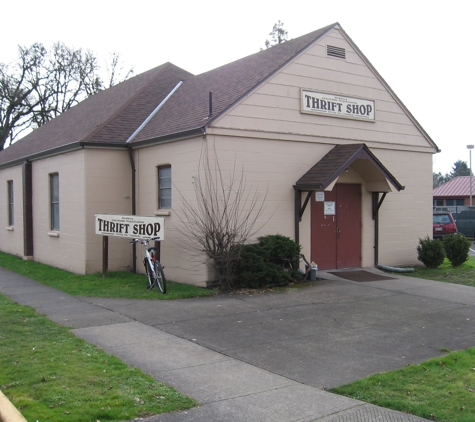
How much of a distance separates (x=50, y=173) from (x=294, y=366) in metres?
12.4

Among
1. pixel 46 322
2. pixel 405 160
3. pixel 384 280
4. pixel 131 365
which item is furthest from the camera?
pixel 405 160

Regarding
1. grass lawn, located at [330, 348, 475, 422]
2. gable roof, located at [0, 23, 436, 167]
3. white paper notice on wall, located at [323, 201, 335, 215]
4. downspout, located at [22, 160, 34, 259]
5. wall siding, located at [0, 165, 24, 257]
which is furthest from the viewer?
wall siding, located at [0, 165, 24, 257]

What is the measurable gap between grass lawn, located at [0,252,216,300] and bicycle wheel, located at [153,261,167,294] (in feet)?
0.43

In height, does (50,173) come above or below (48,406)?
above

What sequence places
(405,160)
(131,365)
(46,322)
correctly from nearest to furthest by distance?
(131,365) < (46,322) < (405,160)

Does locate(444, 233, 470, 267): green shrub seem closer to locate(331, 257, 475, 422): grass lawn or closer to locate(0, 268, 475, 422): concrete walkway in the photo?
locate(0, 268, 475, 422): concrete walkway

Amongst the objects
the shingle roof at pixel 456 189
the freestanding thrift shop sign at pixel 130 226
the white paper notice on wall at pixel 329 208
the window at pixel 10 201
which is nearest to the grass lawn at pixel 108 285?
the freestanding thrift shop sign at pixel 130 226

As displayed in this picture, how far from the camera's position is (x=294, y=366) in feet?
21.9

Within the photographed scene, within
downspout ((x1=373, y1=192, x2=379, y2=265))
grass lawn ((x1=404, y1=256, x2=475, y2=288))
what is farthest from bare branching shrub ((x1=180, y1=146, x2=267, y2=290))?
grass lawn ((x1=404, y1=256, x2=475, y2=288))

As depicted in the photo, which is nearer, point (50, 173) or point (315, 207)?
point (315, 207)

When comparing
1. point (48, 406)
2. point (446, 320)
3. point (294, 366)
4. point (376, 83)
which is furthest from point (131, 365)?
point (376, 83)

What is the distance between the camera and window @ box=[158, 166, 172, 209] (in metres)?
13.6

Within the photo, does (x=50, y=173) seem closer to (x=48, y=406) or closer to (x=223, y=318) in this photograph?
(x=223, y=318)

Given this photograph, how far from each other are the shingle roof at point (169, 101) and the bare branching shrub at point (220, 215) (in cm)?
118
